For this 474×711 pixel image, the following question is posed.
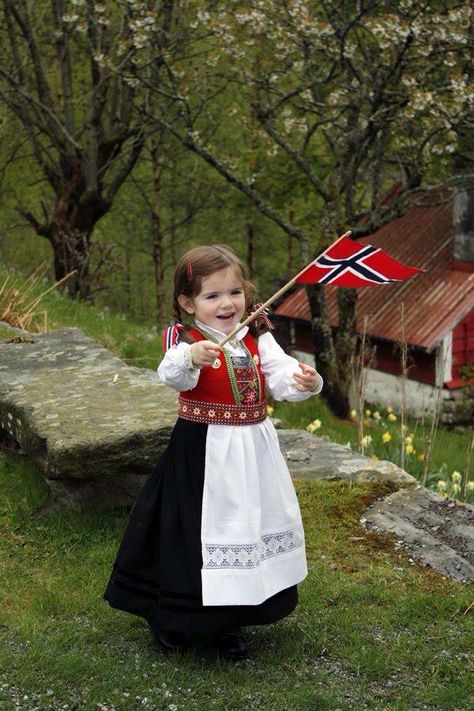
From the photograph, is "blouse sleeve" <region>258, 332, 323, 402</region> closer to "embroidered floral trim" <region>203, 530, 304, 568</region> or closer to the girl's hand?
the girl's hand

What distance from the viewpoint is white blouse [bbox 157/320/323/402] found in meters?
3.53

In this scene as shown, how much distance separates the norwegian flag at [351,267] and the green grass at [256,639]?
1.56 meters

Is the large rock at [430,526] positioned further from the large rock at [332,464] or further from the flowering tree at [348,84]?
the flowering tree at [348,84]

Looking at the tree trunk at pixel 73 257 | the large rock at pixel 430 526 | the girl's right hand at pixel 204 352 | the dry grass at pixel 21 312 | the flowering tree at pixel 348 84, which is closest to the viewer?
the girl's right hand at pixel 204 352


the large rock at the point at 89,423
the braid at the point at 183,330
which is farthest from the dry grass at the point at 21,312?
the braid at the point at 183,330

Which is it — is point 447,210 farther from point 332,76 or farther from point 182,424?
point 182,424

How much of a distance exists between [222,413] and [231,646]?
100cm

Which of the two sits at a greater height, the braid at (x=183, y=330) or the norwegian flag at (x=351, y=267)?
the norwegian flag at (x=351, y=267)

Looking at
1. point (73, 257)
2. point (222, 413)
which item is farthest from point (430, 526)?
point (73, 257)

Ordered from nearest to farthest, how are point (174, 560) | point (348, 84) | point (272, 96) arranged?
point (174, 560)
point (348, 84)
point (272, 96)

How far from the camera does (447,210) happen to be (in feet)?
59.7

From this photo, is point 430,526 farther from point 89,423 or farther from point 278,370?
point 89,423

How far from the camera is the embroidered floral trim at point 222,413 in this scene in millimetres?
3686

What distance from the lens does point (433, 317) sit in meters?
16.0
